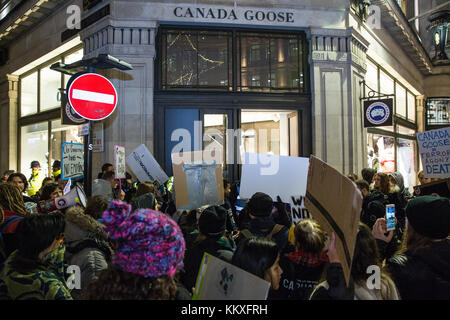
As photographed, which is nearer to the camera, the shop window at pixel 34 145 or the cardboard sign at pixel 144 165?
the cardboard sign at pixel 144 165

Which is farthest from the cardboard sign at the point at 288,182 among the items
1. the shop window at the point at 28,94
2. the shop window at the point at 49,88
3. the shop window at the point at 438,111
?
the shop window at the point at 438,111

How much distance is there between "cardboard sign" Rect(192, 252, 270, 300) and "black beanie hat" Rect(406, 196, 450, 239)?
1.31 meters

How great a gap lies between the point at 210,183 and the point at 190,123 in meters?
4.75

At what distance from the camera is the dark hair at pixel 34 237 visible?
2.18 metres

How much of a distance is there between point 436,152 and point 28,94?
1472 cm

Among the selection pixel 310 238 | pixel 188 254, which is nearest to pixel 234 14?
pixel 188 254

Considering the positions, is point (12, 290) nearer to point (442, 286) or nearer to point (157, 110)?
point (442, 286)

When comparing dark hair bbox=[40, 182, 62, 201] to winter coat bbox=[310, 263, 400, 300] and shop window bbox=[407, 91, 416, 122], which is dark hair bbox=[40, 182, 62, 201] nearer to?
winter coat bbox=[310, 263, 400, 300]

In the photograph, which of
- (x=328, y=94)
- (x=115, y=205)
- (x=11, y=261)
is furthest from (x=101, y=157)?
(x=115, y=205)

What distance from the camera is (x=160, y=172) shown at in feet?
20.8

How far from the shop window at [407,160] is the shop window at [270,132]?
7745 millimetres

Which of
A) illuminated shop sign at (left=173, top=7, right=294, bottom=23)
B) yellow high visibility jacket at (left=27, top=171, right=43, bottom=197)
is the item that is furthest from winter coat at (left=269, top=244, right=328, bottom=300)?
yellow high visibility jacket at (left=27, top=171, right=43, bottom=197)

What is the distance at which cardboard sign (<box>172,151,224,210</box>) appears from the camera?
15.5 feet

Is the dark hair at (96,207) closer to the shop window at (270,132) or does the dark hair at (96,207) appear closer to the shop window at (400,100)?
the shop window at (270,132)
